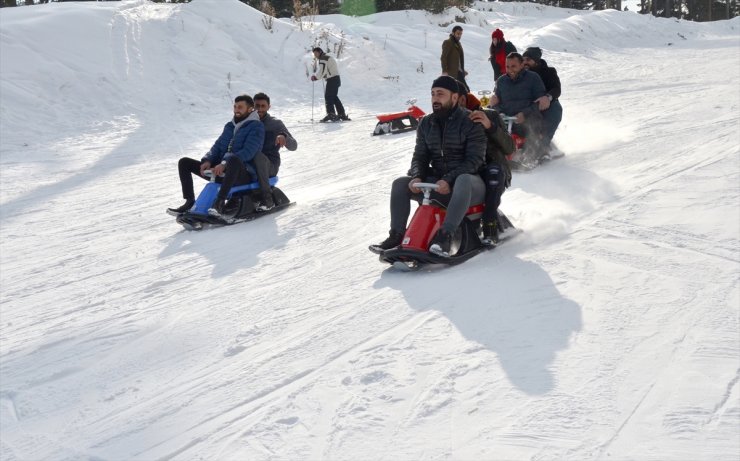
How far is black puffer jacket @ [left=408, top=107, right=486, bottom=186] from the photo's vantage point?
19.5 ft

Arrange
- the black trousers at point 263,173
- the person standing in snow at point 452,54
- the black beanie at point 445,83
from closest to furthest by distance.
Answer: the black beanie at point 445,83, the black trousers at point 263,173, the person standing in snow at point 452,54

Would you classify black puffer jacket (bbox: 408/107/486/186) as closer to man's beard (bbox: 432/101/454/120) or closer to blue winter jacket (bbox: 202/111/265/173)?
man's beard (bbox: 432/101/454/120)

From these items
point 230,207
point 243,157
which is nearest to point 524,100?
point 243,157

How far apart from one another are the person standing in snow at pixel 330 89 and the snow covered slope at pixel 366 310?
1.89m

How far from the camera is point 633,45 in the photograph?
26.2 metres

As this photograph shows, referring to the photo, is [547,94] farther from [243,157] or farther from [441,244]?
[441,244]

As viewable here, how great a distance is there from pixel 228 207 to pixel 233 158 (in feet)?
1.74

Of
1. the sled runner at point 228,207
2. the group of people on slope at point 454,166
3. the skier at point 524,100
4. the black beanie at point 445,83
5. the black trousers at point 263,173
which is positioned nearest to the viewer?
the group of people on slope at point 454,166

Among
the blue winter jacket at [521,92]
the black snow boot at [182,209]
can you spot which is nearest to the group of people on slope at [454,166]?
the black snow boot at [182,209]

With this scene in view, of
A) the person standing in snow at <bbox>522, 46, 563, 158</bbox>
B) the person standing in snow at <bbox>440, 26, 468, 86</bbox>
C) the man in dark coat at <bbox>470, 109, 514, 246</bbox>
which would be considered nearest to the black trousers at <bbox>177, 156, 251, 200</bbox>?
the man in dark coat at <bbox>470, 109, 514, 246</bbox>

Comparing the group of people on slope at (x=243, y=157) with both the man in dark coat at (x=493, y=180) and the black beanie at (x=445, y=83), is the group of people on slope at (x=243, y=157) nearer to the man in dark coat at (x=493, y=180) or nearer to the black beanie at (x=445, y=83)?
the black beanie at (x=445, y=83)

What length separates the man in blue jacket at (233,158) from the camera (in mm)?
7797

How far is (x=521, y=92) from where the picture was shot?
30.8ft

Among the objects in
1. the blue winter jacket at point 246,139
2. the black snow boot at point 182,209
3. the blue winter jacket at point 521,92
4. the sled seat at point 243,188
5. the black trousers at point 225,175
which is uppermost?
the blue winter jacket at point 521,92
